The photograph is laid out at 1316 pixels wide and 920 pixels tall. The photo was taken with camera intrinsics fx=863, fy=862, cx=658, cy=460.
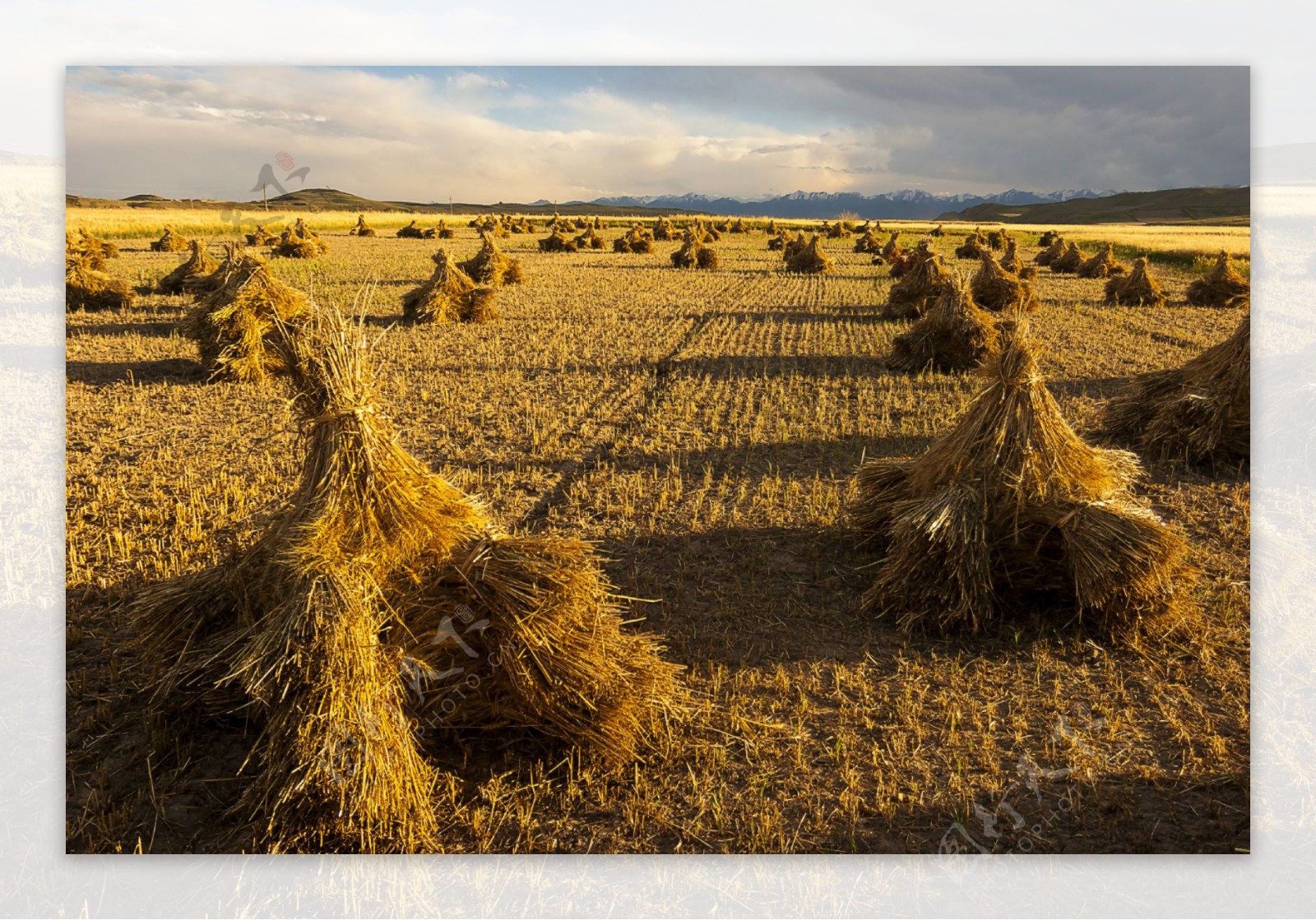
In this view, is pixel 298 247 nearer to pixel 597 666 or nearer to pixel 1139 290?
pixel 1139 290

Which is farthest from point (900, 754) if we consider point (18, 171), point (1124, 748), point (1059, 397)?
point (1059, 397)

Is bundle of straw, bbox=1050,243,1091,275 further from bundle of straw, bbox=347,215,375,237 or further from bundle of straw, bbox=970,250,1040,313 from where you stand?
bundle of straw, bbox=347,215,375,237

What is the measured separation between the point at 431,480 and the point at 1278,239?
19.0ft

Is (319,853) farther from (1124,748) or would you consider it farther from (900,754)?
(1124,748)

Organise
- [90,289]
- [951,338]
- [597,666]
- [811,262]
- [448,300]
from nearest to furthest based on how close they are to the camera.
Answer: [597,666] < [951,338] < [90,289] < [448,300] < [811,262]

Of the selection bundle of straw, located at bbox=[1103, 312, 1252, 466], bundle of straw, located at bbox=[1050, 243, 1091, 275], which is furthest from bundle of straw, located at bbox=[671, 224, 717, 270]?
bundle of straw, located at bbox=[1103, 312, 1252, 466]

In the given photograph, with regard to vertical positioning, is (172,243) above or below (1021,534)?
above

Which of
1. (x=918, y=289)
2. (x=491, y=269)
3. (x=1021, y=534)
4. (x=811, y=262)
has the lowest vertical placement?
(x=1021, y=534)

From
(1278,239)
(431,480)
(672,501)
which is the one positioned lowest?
(672,501)

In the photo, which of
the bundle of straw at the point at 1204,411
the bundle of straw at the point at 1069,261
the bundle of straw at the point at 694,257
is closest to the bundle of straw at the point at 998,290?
the bundle of straw at the point at 1204,411

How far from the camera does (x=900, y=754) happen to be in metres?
4.50

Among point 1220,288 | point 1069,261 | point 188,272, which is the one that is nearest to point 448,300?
point 188,272

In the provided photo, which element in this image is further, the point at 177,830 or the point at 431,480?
the point at 431,480

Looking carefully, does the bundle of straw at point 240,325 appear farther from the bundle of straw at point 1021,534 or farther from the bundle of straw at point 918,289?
the bundle of straw at point 918,289
